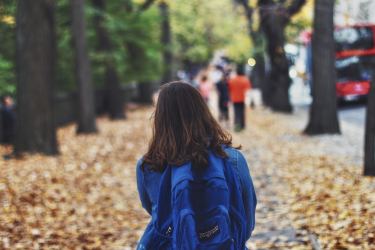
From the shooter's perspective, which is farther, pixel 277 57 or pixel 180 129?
pixel 277 57

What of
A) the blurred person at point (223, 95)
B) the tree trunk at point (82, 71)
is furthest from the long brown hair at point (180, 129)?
the blurred person at point (223, 95)

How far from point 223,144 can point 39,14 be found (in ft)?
36.5

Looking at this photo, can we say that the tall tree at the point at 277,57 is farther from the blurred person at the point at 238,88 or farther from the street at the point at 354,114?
the blurred person at the point at 238,88

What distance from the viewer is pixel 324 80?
16875 mm

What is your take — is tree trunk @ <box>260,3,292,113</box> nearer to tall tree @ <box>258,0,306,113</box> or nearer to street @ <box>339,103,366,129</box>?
tall tree @ <box>258,0,306,113</box>

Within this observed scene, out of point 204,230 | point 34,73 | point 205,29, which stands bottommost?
point 204,230

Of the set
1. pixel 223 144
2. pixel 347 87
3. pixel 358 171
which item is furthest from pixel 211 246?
pixel 347 87

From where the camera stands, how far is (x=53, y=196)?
32.6 feet

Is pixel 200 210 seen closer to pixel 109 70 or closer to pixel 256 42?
pixel 109 70

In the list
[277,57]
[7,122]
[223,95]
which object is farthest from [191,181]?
[277,57]

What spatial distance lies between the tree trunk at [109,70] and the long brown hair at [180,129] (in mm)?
21401

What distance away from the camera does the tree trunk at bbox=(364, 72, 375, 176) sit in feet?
30.8

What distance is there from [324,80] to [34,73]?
7518 mm

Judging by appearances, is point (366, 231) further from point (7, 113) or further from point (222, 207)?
point (7, 113)
